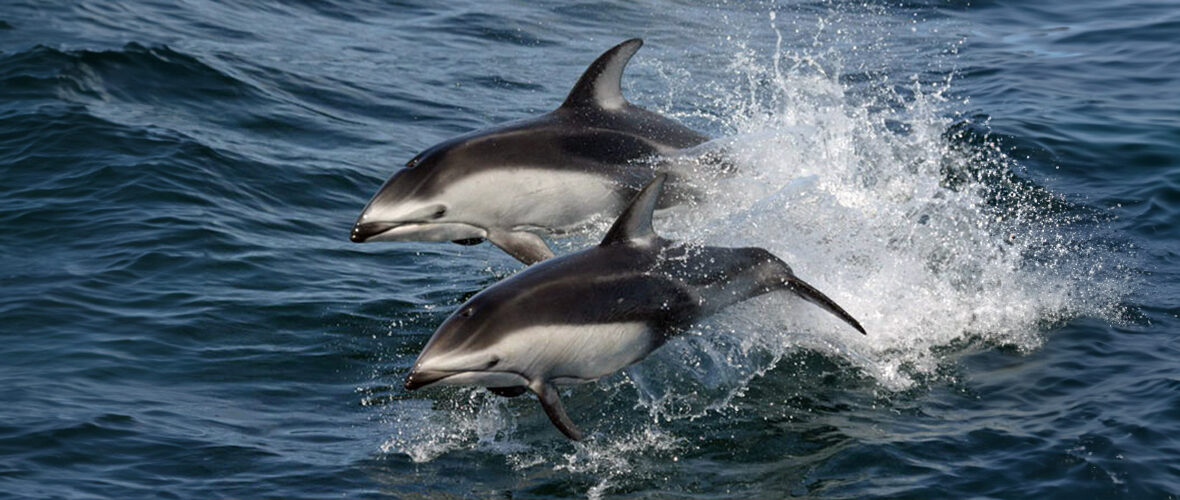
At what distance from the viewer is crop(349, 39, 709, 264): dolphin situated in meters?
8.34

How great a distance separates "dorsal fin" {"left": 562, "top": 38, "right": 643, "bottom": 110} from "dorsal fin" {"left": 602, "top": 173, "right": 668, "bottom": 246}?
1645 millimetres

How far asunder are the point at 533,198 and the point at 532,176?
14cm

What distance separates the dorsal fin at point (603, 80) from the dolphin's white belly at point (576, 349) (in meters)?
2.05

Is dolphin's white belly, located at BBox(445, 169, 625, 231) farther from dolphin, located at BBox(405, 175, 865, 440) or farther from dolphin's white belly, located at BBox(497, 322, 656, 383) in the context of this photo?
dolphin's white belly, located at BBox(497, 322, 656, 383)

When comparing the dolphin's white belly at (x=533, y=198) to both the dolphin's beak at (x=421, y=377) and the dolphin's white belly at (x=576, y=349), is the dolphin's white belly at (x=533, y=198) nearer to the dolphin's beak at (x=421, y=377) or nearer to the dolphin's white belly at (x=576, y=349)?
the dolphin's white belly at (x=576, y=349)

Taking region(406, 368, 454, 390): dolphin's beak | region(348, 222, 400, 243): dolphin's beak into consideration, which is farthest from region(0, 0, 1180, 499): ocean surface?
region(348, 222, 400, 243): dolphin's beak

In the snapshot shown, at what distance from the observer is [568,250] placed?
10844 mm

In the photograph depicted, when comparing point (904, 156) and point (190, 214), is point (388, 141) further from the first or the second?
point (904, 156)

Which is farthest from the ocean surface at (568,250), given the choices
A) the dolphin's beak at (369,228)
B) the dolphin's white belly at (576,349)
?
the dolphin's beak at (369,228)

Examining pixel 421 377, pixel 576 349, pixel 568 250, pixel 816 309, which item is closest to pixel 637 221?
pixel 576 349

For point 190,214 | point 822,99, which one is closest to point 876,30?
point 822,99

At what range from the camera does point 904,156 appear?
13.2 metres

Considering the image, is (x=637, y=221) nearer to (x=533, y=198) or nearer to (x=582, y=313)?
(x=582, y=313)

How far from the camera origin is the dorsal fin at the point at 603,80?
865 cm
